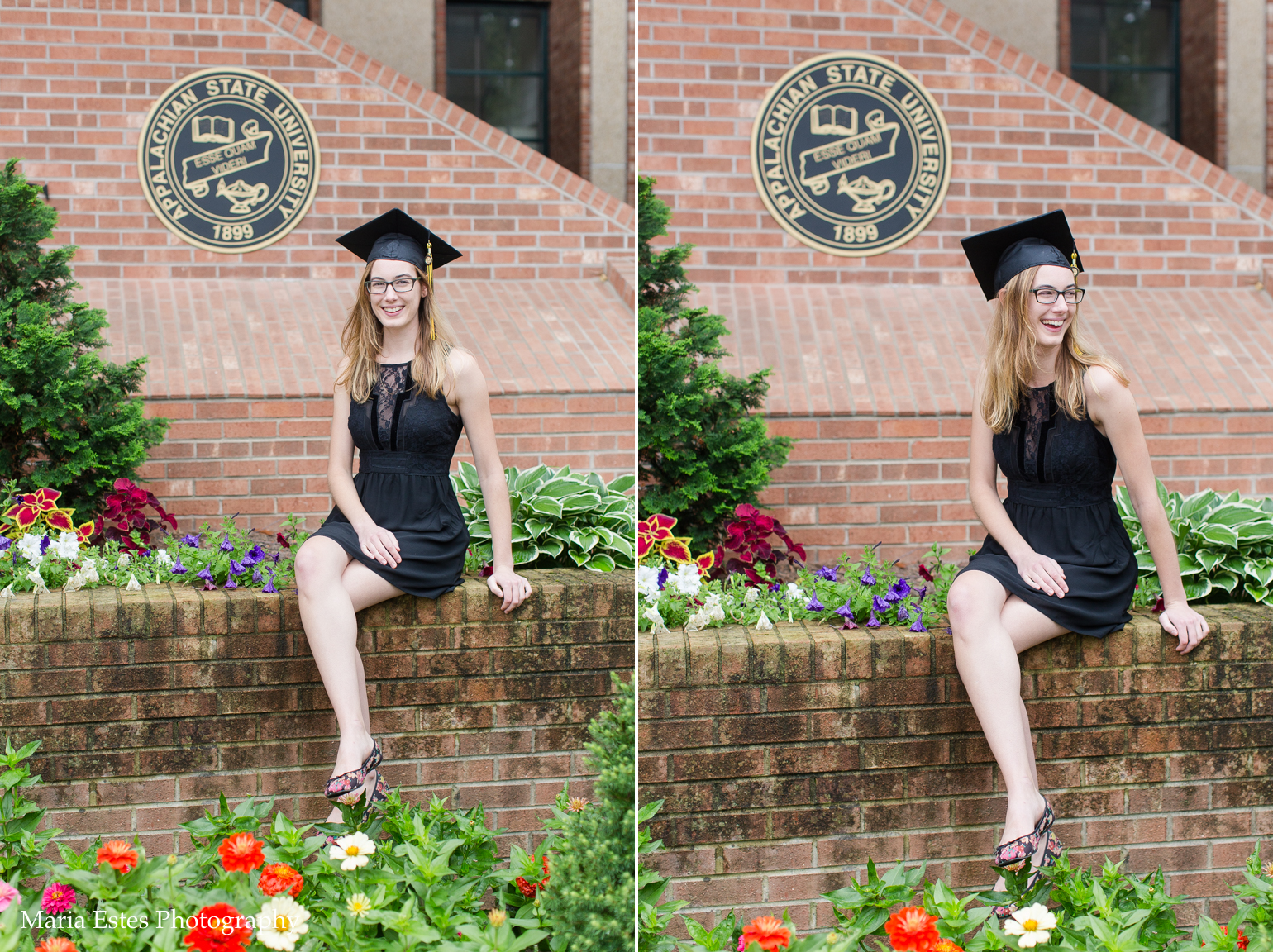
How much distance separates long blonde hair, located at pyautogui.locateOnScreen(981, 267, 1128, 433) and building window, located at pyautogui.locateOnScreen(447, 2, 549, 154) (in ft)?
26.5

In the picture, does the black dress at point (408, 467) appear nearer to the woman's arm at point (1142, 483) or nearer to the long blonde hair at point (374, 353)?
the long blonde hair at point (374, 353)

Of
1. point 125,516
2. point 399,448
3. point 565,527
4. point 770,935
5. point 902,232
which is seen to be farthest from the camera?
point 902,232

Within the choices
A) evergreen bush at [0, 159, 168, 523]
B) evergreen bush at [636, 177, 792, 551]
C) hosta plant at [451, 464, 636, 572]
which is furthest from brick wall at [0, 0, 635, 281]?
hosta plant at [451, 464, 636, 572]

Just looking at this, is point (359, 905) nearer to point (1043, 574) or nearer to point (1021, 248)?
point (1043, 574)

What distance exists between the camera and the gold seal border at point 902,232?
17.9 feet

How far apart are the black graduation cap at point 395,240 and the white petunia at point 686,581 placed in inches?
39.0

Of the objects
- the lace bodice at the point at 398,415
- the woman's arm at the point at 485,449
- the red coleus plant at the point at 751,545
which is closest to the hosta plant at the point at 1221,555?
the red coleus plant at the point at 751,545

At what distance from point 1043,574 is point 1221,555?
31.6 inches

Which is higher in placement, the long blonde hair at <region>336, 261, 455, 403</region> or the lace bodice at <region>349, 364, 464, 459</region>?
the long blonde hair at <region>336, 261, 455, 403</region>

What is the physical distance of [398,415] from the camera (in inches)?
115

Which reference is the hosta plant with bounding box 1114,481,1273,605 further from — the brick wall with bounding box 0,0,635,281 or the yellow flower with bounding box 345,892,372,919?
the brick wall with bounding box 0,0,635,281

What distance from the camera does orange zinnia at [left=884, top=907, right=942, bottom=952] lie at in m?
2.06

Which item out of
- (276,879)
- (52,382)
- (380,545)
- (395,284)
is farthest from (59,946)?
(52,382)

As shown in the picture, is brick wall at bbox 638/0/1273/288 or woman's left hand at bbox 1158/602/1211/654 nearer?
woman's left hand at bbox 1158/602/1211/654
